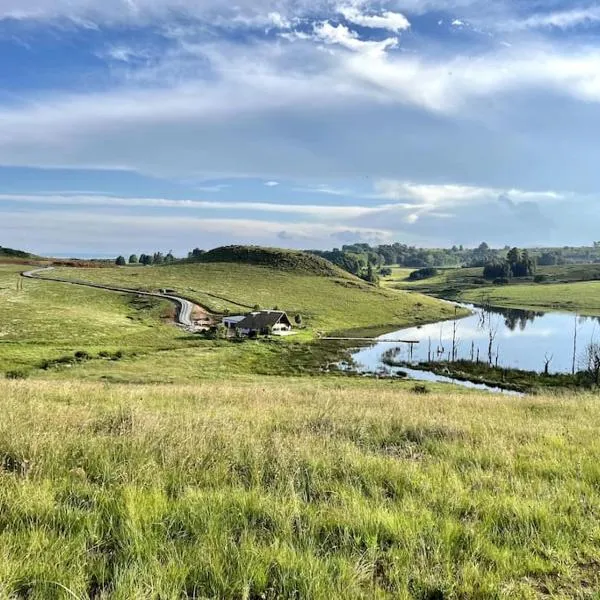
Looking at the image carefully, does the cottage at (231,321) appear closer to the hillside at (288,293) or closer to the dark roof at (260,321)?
the dark roof at (260,321)

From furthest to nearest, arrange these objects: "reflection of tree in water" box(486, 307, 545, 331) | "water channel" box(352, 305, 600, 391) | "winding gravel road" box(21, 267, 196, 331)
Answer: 1. "reflection of tree in water" box(486, 307, 545, 331)
2. "winding gravel road" box(21, 267, 196, 331)
3. "water channel" box(352, 305, 600, 391)

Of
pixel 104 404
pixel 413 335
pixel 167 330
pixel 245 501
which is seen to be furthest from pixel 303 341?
pixel 245 501

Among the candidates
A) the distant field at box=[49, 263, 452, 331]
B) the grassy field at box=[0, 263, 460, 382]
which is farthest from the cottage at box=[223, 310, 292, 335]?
the distant field at box=[49, 263, 452, 331]

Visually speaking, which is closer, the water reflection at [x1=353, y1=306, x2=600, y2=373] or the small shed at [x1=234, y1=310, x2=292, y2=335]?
the water reflection at [x1=353, y1=306, x2=600, y2=373]

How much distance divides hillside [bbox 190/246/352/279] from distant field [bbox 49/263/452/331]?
7028 mm

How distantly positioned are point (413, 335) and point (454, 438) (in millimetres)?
112933

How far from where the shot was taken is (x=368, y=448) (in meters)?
7.97

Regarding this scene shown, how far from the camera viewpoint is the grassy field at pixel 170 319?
188 feet

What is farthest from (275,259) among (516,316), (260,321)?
(260,321)

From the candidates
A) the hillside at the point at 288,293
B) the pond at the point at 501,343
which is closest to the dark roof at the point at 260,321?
the hillside at the point at 288,293

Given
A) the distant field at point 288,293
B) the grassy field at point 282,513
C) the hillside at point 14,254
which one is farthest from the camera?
the hillside at point 14,254

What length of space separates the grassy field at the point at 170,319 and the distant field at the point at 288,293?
340 millimetres

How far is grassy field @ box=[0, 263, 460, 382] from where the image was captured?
57250 millimetres

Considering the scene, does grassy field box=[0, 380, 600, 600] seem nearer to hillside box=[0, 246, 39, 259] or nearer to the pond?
the pond
